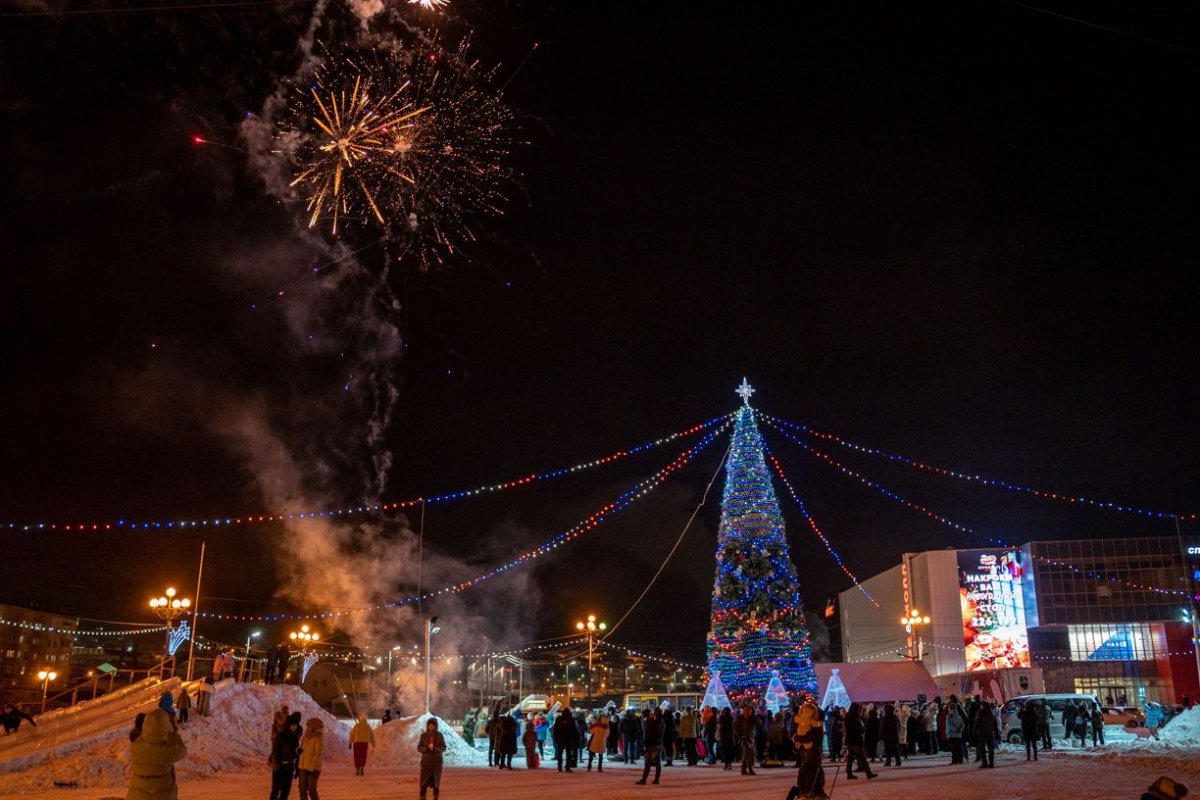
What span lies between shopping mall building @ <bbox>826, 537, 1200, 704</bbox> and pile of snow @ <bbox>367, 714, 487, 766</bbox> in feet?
142

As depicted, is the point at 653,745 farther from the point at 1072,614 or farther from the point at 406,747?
the point at 1072,614

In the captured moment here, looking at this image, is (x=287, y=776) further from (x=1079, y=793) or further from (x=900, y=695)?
(x=900, y=695)

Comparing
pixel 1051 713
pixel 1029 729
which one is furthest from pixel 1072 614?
pixel 1029 729

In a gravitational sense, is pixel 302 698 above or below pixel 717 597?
below

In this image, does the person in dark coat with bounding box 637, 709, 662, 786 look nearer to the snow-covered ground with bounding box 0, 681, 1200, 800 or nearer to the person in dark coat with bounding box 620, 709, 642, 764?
the snow-covered ground with bounding box 0, 681, 1200, 800

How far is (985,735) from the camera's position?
18.7 metres

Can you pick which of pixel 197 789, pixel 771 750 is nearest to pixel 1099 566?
pixel 771 750

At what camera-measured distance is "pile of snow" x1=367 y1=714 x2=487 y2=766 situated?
2182cm

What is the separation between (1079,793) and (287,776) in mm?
10603

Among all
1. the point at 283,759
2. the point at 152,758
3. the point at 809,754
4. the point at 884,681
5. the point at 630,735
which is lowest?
the point at 630,735

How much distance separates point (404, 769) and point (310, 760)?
9.27 m

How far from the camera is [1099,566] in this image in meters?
62.8

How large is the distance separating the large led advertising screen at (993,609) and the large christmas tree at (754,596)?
126 feet

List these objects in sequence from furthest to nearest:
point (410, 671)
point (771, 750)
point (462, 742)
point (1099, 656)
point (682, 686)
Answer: point (682, 686) → point (1099, 656) → point (410, 671) → point (462, 742) → point (771, 750)
